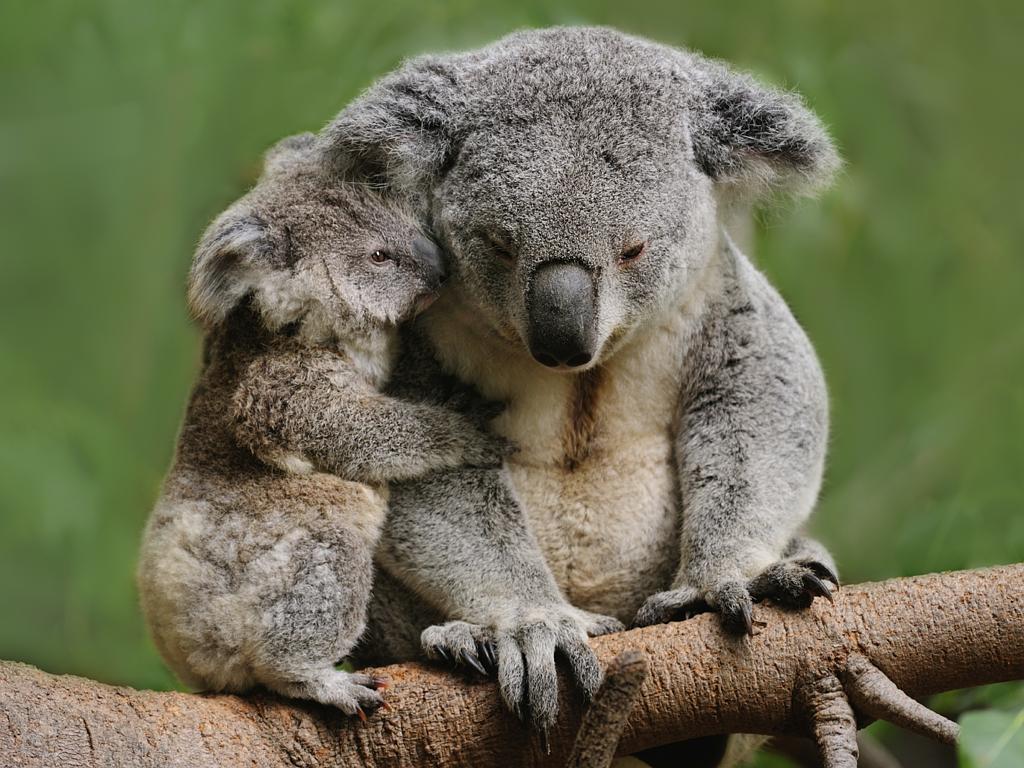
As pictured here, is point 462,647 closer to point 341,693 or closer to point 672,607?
point 341,693

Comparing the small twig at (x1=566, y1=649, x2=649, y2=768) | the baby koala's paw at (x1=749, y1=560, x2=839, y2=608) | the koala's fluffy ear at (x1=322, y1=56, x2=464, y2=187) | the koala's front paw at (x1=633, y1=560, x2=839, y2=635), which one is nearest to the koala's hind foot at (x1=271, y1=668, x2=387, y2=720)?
the small twig at (x1=566, y1=649, x2=649, y2=768)

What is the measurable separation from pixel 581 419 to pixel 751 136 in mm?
1003

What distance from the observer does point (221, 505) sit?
342 centimetres

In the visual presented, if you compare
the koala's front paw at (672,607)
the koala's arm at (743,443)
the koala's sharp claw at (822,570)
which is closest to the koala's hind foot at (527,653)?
the koala's front paw at (672,607)

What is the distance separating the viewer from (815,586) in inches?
126

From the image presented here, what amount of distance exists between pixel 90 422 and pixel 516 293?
119 inches

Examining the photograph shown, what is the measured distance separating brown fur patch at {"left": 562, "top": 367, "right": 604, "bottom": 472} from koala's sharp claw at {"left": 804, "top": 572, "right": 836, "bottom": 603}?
0.89m

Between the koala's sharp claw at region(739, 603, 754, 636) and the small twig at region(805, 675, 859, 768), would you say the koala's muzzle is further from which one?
the small twig at region(805, 675, 859, 768)

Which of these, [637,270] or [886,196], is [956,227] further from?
[637,270]

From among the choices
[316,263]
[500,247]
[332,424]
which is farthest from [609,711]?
[316,263]

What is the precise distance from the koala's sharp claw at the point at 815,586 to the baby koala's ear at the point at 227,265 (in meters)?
1.75

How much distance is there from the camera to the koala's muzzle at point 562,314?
324 centimetres

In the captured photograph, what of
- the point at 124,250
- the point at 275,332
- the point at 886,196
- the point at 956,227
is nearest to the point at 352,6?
the point at 124,250

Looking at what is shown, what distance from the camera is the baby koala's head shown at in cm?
359
